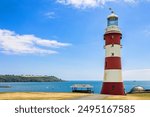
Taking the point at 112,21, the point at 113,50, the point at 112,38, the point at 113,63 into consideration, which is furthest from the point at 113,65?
the point at 112,21

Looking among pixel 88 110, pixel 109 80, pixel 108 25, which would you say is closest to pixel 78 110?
pixel 88 110

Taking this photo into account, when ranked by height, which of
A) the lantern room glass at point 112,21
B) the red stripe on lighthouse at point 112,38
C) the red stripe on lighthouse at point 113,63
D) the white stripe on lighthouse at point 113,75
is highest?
the lantern room glass at point 112,21

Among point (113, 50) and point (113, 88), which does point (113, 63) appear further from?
point (113, 88)

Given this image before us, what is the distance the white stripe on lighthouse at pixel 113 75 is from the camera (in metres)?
35.4

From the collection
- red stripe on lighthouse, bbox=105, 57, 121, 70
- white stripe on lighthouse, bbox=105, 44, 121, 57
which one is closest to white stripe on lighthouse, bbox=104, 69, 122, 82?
red stripe on lighthouse, bbox=105, 57, 121, 70

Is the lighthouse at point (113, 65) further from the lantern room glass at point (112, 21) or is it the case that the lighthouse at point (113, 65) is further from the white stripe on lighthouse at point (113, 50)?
the lantern room glass at point (112, 21)

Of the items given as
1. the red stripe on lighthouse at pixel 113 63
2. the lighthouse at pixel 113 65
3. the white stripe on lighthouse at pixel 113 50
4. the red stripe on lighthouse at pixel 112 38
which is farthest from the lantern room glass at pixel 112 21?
the red stripe on lighthouse at pixel 113 63

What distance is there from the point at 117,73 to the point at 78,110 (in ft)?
59.0

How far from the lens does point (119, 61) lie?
35594 millimetres

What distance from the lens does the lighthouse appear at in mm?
35312

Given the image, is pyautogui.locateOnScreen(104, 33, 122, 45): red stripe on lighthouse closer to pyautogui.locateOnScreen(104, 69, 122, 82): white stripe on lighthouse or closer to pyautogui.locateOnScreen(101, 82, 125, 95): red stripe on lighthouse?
pyautogui.locateOnScreen(104, 69, 122, 82): white stripe on lighthouse

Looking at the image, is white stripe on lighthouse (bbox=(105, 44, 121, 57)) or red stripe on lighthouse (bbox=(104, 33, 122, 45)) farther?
red stripe on lighthouse (bbox=(104, 33, 122, 45))

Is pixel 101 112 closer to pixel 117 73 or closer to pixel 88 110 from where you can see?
pixel 88 110

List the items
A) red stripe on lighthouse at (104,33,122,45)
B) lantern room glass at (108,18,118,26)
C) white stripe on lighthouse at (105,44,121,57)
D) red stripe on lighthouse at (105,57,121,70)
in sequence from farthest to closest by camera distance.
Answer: lantern room glass at (108,18,118,26)
red stripe on lighthouse at (104,33,122,45)
white stripe on lighthouse at (105,44,121,57)
red stripe on lighthouse at (105,57,121,70)
